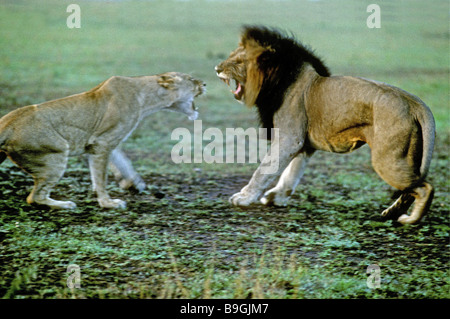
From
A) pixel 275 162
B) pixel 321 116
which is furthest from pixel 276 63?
pixel 275 162

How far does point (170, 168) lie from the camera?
6.22 meters

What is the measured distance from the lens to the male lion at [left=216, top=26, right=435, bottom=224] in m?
4.11

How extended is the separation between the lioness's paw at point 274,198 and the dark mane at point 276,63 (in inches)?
25.7

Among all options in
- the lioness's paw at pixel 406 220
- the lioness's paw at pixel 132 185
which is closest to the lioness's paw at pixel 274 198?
the lioness's paw at pixel 406 220

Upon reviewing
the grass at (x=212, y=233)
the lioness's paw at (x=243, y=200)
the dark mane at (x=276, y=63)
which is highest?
the dark mane at (x=276, y=63)

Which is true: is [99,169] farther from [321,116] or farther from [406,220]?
[406,220]

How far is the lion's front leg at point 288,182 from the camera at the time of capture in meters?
4.94

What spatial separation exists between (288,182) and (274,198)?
0.18m

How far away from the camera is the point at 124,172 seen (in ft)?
16.4

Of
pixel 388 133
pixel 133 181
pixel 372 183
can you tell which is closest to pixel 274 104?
pixel 388 133

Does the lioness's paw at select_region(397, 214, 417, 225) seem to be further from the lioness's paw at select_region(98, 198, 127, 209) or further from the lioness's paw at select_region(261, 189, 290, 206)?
the lioness's paw at select_region(98, 198, 127, 209)

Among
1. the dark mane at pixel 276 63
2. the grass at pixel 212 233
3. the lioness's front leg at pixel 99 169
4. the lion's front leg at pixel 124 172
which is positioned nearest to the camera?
the grass at pixel 212 233

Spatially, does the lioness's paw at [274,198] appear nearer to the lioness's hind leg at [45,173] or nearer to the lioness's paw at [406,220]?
the lioness's paw at [406,220]
